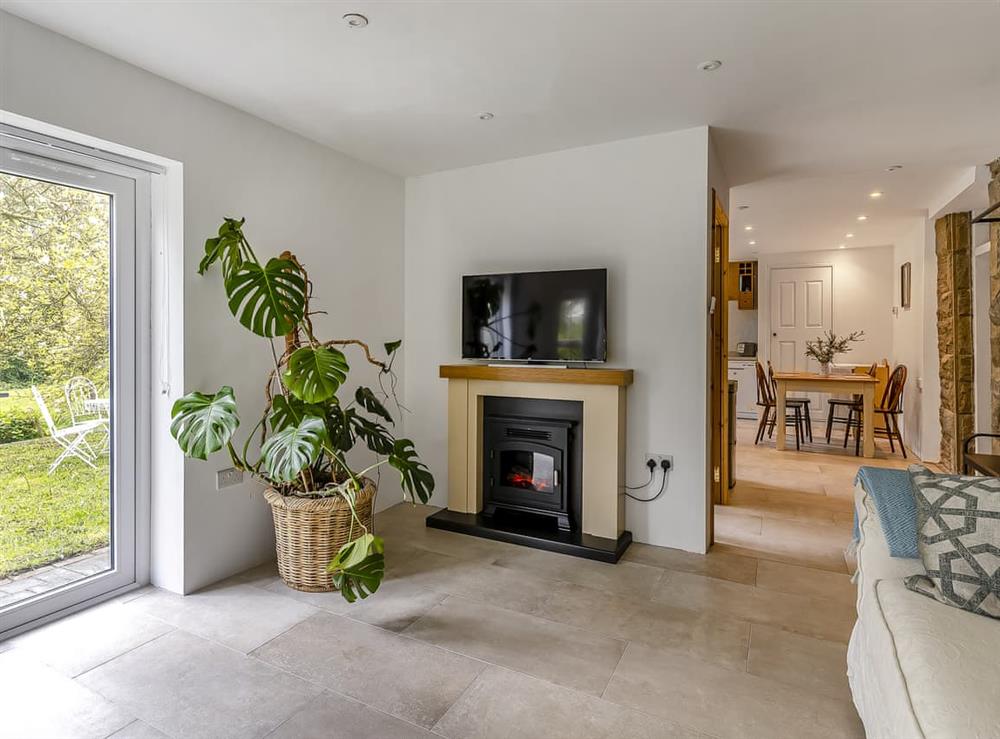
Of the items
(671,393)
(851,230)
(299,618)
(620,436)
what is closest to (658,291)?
(671,393)

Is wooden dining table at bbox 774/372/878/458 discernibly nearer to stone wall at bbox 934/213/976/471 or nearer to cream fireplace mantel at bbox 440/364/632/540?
stone wall at bbox 934/213/976/471

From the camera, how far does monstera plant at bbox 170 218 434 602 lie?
2.38m

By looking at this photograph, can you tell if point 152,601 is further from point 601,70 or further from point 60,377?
point 601,70

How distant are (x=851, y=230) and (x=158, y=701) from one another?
23.7ft

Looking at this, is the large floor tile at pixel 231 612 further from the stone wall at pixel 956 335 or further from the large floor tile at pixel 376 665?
the stone wall at pixel 956 335

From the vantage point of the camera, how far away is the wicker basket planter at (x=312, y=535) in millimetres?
2721

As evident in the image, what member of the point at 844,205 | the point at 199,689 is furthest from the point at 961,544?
the point at 844,205

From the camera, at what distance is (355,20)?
210cm

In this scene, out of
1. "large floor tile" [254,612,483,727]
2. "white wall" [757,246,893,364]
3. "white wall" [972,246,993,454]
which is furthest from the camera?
"white wall" [757,246,893,364]

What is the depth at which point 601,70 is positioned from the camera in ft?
8.19

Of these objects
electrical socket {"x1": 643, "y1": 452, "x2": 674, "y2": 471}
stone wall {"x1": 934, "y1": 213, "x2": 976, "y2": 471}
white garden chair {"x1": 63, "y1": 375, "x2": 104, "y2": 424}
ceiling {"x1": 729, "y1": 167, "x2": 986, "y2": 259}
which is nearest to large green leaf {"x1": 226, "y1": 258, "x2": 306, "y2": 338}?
white garden chair {"x1": 63, "y1": 375, "x2": 104, "y2": 424}

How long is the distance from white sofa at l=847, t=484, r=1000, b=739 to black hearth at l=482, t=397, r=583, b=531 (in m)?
1.81

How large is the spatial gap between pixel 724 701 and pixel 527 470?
188cm

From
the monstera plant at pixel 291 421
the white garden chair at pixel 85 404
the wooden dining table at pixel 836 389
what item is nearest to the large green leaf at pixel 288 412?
the monstera plant at pixel 291 421
